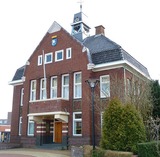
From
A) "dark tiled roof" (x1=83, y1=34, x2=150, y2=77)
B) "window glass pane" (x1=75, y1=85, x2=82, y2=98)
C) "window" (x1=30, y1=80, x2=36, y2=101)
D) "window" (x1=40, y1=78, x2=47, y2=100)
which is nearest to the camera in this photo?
"dark tiled roof" (x1=83, y1=34, x2=150, y2=77)

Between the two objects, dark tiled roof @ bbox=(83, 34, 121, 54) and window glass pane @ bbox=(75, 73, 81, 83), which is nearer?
dark tiled roof @ bbox=(83, 34, 121, 54)

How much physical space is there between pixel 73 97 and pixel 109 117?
7.71 metres

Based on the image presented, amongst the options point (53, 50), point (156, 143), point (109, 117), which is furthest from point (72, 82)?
point (156, 143)

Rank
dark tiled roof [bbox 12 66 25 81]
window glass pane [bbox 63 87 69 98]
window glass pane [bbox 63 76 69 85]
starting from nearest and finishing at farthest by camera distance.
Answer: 1. window glass pane [bbox 63 87 69 98]
2. window glass pane [bbox 63 76 69 85]
3. dark tiled roof [bbox 12 66 25 81]

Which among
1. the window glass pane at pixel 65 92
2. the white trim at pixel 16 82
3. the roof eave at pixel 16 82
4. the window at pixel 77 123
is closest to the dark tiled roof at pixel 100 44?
the window glass pane at pixel 65 92

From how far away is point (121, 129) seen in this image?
1314cm

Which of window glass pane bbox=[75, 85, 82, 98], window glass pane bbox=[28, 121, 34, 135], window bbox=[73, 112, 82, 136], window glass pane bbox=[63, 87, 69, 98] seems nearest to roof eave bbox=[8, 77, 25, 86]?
window glass pane bbox=[28, 121, 34, 135]

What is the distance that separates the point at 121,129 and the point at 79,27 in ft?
59.2

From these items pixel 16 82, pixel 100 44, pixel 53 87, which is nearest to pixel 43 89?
pixel 53 87

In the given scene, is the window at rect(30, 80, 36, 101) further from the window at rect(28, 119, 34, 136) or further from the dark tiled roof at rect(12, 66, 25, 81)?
the dark tiled roof at rect(12, 66, 25, 81)

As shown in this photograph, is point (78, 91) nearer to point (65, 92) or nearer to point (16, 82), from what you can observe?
point (65, 92)

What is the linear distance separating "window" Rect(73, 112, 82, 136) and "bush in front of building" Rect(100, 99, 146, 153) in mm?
6748

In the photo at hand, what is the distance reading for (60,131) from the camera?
22312 millimetres

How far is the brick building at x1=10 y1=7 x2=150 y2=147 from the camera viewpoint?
1972 cm
